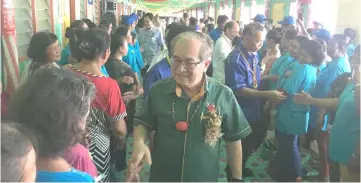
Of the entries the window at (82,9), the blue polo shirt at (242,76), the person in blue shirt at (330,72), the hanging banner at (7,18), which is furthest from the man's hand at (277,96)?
the window at (82,9)

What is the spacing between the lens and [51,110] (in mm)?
1155

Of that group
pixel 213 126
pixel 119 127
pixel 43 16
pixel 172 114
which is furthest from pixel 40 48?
pixel 43 16

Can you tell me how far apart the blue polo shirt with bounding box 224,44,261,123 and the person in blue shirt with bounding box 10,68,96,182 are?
63.7 inches

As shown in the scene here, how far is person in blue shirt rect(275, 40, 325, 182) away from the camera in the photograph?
2735mm

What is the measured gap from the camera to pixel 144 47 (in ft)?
20.2

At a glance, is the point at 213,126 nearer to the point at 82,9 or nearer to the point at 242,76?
the point at 242,76

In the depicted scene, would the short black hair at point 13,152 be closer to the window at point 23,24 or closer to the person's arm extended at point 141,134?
the person's arm extended at point 141,134

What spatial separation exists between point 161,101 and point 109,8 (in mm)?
9031

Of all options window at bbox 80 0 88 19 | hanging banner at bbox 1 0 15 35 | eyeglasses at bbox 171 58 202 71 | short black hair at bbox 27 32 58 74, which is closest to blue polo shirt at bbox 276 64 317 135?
eyeglasses at bbox 171 58 202 71

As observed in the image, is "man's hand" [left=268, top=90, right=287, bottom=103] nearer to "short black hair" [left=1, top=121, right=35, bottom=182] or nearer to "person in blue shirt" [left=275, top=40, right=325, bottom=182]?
"person in blue shirt" [left=275, top=40, right=325, bottom=182]

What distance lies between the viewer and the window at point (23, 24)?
13.9 feet

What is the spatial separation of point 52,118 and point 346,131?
1.29 m

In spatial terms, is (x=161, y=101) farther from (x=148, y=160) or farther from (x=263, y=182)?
(x=263, y=182)

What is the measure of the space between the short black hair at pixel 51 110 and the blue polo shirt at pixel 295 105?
1892 millimetres
